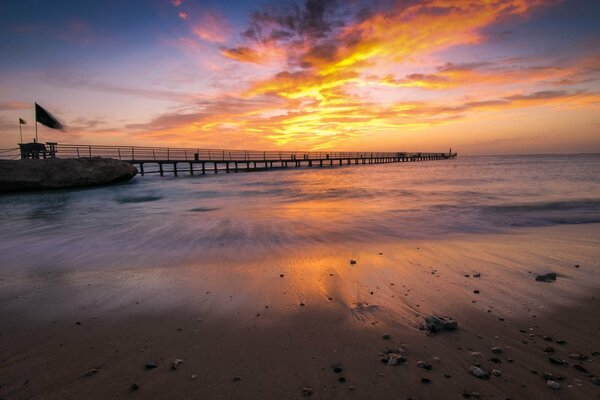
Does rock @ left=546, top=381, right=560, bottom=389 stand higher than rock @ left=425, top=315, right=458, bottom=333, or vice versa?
rock @ left=425, top=315, right=458, bottom=333

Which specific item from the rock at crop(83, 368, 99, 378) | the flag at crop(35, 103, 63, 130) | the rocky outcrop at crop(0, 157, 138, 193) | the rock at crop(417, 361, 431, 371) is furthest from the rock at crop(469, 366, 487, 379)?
the flag at crop(35, 103, 63, 130)

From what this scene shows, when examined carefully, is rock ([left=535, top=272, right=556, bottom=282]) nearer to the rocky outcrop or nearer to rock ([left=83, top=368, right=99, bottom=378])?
rock ([left=83, top=368, right=99, bottom=378])

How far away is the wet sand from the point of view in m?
2.31

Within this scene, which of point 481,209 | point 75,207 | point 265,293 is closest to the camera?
point 265,293

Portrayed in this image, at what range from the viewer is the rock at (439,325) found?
3.00 metres

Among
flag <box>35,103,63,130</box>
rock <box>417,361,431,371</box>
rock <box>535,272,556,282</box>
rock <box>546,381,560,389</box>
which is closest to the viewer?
rock <box>546,381,560,389</box>

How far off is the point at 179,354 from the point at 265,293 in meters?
1.46

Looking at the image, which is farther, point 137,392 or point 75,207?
point 75,207

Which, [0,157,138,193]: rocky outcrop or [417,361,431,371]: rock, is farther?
[0,157,138,193]: rocky outcrop

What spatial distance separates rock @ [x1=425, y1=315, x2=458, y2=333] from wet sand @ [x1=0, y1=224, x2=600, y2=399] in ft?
0.26

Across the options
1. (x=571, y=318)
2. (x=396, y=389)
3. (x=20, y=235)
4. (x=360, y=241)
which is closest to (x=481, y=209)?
(x=360, y=241)

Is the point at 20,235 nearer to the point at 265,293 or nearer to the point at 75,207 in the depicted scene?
the point at 75,207

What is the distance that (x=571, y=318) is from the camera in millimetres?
3232

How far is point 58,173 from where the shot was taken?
→ 20688 millimetres
